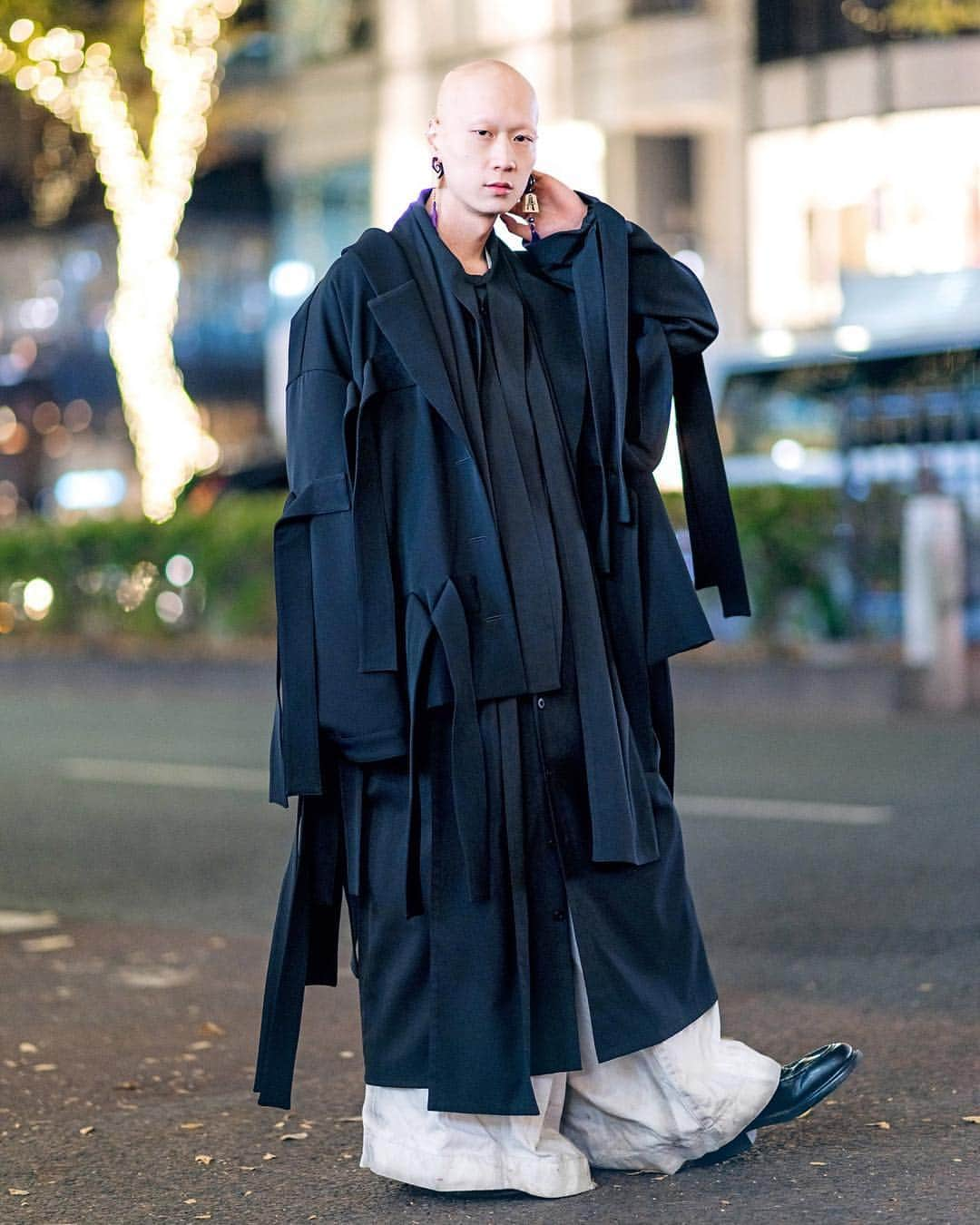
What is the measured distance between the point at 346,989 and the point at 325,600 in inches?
89.2

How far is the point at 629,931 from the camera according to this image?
11.6ft

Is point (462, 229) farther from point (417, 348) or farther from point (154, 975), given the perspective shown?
point (154, 975)

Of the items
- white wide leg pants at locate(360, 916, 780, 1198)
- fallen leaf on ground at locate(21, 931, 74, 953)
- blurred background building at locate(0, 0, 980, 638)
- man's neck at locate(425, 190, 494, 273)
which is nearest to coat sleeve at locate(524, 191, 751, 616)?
man's neck at locate(425, 190, 494, 273)

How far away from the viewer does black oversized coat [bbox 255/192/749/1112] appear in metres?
3.46

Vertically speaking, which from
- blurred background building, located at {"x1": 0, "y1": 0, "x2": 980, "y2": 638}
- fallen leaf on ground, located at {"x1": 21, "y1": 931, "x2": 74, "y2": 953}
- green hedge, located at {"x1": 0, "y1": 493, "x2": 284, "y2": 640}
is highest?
blurred background building, located at {"x1": 0, "y1": 0, "x2": 980, "y2": 638}

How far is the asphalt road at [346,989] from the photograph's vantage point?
366cm

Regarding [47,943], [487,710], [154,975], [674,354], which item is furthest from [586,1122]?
[47,943]

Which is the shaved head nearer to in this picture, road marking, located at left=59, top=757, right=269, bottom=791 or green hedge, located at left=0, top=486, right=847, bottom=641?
road marking, located at left=59, top=757, right=269, bottom=791

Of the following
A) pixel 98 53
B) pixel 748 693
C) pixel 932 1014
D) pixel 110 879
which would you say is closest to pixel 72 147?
pixel 98 53

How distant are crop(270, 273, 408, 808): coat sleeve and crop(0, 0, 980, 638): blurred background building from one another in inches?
396

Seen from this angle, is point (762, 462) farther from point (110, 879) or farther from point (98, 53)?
point (110, 879)

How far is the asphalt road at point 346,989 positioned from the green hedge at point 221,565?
78.0 inches

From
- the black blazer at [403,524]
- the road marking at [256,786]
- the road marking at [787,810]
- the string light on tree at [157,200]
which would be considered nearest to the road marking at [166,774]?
the road marking at [256,786]

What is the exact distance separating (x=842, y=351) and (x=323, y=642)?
17479 mm
